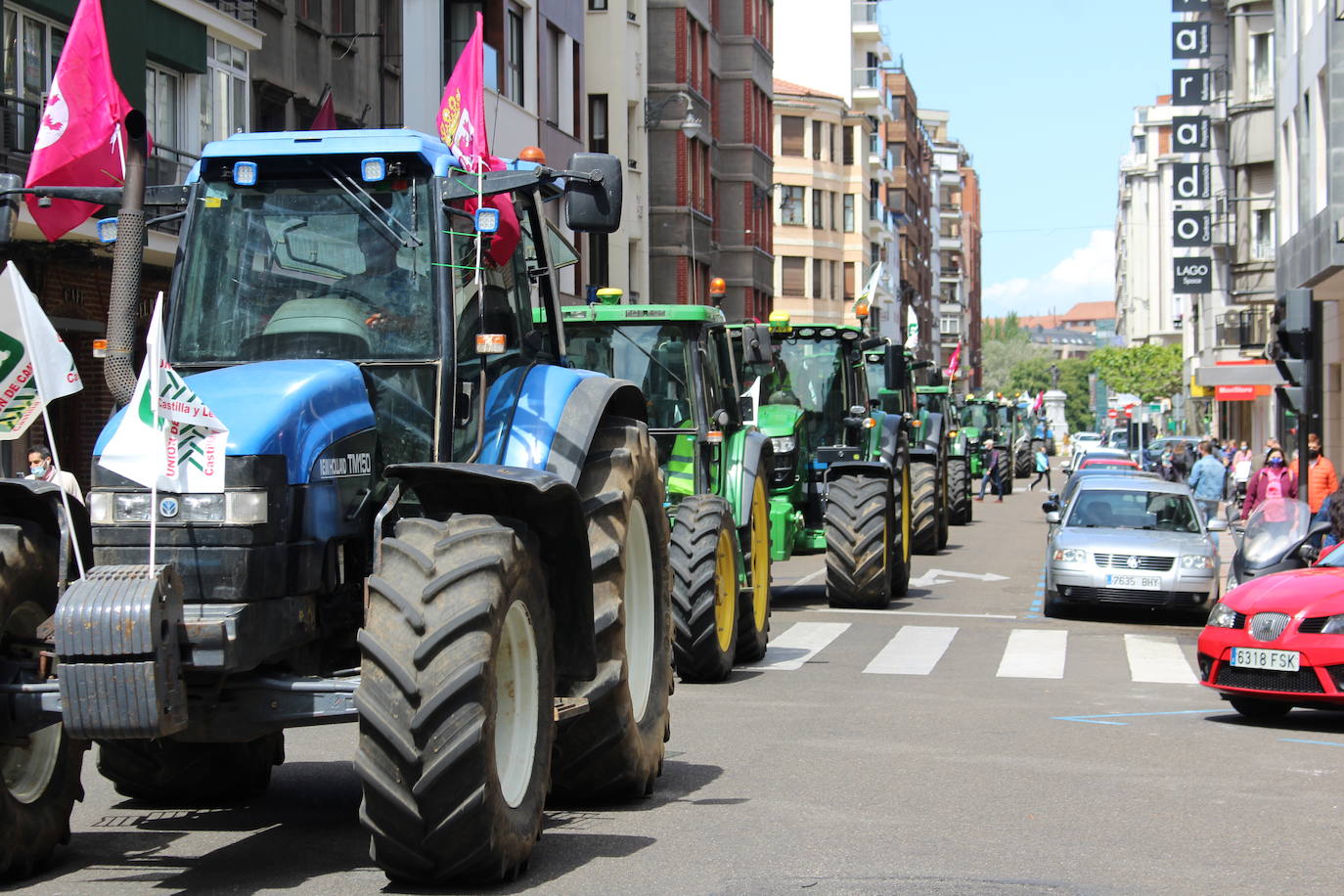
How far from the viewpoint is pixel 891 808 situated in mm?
8633

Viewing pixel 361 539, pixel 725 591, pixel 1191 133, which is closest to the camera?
pixel 361 539

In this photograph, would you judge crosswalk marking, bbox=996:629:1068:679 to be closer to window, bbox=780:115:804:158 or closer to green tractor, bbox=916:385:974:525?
green tractor, bbox=916:385:974:525

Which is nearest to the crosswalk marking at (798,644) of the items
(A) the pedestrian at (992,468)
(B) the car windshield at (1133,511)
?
(B) the car windshield at (1133,511)

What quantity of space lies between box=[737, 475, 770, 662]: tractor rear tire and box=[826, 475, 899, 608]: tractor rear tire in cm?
331

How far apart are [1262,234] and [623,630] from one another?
45366mm

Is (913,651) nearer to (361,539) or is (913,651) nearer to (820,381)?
Answer: (820,381)

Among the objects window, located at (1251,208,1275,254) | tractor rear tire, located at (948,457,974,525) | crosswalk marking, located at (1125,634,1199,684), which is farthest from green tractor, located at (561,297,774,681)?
window, located at (1251,208,1275,254)

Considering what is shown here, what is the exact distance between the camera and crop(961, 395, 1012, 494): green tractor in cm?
4988

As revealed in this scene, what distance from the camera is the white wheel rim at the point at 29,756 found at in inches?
271

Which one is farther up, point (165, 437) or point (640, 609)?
point (165, 437)

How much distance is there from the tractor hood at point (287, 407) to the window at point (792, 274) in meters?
74.2

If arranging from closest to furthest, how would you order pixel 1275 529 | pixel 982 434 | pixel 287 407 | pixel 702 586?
1. pixel 287 407
2. pixel 702 586
3. pixel 1275 529
4. pixel 982 434

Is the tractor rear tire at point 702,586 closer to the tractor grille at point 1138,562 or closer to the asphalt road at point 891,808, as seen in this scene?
the asphalt road at point 891,808

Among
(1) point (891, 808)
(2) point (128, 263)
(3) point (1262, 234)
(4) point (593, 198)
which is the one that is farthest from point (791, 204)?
(2) point (128, 263)
